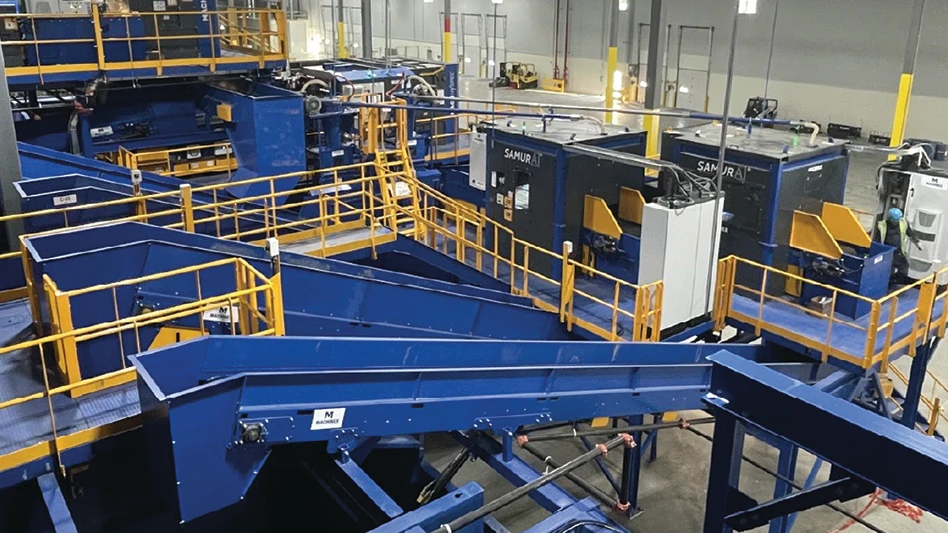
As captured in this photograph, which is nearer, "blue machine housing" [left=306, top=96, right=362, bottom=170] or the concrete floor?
the concrete floor

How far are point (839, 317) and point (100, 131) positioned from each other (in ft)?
43.7

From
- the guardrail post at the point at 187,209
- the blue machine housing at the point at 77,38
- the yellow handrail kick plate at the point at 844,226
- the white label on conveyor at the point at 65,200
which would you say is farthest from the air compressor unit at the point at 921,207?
the blue machine housing at the point at 77,38

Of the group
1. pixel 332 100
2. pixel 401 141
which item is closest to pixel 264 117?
pixel 332 100

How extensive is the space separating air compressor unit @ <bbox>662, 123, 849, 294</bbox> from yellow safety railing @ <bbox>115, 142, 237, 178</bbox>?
9629mm

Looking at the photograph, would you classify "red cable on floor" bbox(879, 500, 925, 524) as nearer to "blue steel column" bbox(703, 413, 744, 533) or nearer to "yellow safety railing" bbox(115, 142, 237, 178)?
"blue steel column" bbox(703, 413, 744, 533)

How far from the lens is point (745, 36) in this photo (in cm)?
3241

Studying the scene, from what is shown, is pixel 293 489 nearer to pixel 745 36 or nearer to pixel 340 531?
pixel 340 531

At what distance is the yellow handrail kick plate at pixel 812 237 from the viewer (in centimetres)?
1092

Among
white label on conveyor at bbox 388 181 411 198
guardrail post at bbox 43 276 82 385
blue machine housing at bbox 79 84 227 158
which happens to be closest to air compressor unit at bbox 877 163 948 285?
white label on conveyor at bbox 388 181 411 198

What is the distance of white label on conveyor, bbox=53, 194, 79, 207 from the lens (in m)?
10.5

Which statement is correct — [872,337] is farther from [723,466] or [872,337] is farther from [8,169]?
[8,169]

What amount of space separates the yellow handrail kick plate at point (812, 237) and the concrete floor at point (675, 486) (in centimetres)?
313

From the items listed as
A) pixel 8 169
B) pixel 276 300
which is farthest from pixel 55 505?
pixel 8 169

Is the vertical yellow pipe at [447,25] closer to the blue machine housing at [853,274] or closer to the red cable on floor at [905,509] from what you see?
the blue machine housing at [853,274]
